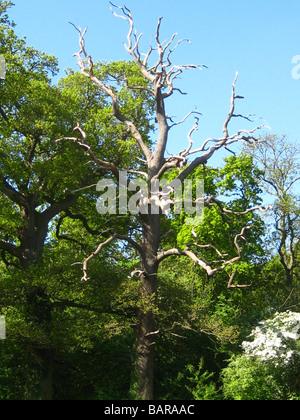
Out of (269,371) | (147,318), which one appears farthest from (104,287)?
(269,371)

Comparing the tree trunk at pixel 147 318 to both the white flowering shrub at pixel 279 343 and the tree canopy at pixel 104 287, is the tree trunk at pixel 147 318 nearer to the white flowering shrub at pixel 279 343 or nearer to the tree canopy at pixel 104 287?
the tree canopy at pixel 104 287

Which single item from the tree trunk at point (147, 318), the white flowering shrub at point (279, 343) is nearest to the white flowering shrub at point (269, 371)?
the white flowering shrub at point (279, 343)

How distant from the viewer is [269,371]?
57.2 feet

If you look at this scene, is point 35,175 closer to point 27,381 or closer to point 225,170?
point 27,381

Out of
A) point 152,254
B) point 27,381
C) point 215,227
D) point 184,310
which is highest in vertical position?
point 215,227

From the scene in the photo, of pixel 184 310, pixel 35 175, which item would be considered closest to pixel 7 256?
pixel 35 175

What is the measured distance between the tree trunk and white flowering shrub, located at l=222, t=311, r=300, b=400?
2436 millimetres

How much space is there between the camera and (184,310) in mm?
18875

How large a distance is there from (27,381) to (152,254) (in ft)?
20.3

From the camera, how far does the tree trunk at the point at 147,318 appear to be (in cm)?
1819

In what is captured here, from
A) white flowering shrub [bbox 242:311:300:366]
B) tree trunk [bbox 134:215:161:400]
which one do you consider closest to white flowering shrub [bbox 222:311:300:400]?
white flowering shrub [bbox 242:311:300:366]

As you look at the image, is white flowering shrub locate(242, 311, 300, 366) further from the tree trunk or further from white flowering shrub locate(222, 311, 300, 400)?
the tree trunk

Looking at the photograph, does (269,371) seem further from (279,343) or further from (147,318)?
(147,318)

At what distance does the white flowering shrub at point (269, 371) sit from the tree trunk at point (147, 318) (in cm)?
244
